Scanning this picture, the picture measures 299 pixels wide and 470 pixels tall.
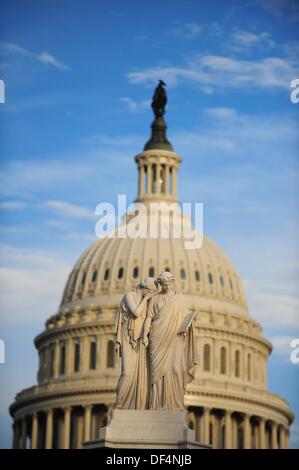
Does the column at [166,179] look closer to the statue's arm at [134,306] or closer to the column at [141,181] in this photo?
the column at [141,181]

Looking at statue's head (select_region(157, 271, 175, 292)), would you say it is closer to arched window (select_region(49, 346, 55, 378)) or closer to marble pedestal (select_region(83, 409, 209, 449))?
marble pedestal (select_region(83, 409, 209, 449))

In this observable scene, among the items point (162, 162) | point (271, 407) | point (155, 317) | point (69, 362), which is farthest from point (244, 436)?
point (155, 317)

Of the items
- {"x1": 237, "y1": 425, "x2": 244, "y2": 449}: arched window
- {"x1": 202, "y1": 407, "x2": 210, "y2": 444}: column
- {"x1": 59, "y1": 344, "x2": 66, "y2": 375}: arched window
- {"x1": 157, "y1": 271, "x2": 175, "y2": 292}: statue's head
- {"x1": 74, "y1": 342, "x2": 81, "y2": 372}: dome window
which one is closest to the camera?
{"x1": 157, "y1": 271, "x2": 175, "y2": 292}: statue's head

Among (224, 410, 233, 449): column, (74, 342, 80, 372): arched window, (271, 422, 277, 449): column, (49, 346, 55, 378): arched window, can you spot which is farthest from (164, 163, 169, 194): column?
(271, 422, 277, 449): column

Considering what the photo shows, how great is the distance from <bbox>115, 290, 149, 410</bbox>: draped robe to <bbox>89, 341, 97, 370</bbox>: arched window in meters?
131

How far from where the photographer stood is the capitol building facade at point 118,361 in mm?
165250

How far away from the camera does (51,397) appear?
168500 millimetres

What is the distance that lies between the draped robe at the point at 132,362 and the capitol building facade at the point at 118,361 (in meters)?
124

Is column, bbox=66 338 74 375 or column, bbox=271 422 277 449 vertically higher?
column, bbox=66 338 74 375

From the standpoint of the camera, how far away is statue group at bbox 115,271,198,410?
37.8 meters

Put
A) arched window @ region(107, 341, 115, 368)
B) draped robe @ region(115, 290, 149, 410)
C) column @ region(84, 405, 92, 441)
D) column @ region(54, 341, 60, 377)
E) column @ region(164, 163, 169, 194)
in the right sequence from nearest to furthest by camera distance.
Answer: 1. draped robe @ region(115, 290, 149, 410)
2. column @ region(84, 405, 92, 441)
3. arched window @ region(107, 341, 115, 368)
4. column @ region(54, 341, 60, 377)
5. column @ region(164, 163, 169, 194)

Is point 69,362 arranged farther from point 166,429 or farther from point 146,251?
point 166,429
